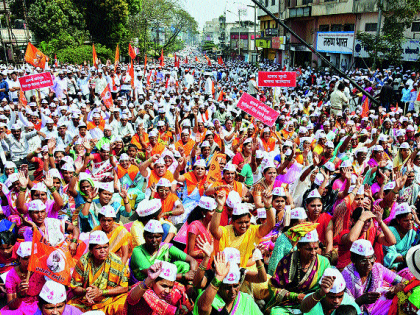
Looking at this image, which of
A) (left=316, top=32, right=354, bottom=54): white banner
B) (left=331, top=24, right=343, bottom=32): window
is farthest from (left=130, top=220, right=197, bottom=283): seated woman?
(left=331, top=24, right=343, bottom=32): window

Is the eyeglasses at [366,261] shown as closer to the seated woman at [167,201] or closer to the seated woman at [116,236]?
the seated woman at [116,236]

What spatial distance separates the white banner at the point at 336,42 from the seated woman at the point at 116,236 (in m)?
23.7

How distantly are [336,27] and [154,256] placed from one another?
2983cm

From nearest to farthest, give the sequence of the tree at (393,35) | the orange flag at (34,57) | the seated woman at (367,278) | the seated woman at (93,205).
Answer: the seated woman at (367,278) → the seated woman at (93,205) → the orange flag at (34,57) → the tree at (393,35)

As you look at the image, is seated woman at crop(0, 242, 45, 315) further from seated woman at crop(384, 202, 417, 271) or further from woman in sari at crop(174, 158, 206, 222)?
seated woman at crop(384, 202, 417, 271)

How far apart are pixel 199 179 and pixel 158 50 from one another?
5425 centimetres

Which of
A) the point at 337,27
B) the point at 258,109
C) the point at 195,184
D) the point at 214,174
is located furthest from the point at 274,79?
the point at 337,27

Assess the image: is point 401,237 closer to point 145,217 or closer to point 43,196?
point 145,217

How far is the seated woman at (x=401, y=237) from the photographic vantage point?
388 centimetres

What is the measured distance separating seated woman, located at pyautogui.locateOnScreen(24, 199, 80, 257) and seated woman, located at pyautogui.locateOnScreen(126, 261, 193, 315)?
1399mm

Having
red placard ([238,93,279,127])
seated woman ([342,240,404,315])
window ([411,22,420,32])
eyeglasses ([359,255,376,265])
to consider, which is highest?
window ([411,22,420,32])

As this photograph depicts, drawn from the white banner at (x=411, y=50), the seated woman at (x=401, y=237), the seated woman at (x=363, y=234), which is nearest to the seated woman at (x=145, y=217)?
the seated woman at (x=363, y=234)

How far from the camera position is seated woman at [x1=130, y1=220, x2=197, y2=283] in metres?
3.40

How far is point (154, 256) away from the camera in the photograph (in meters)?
3.47
